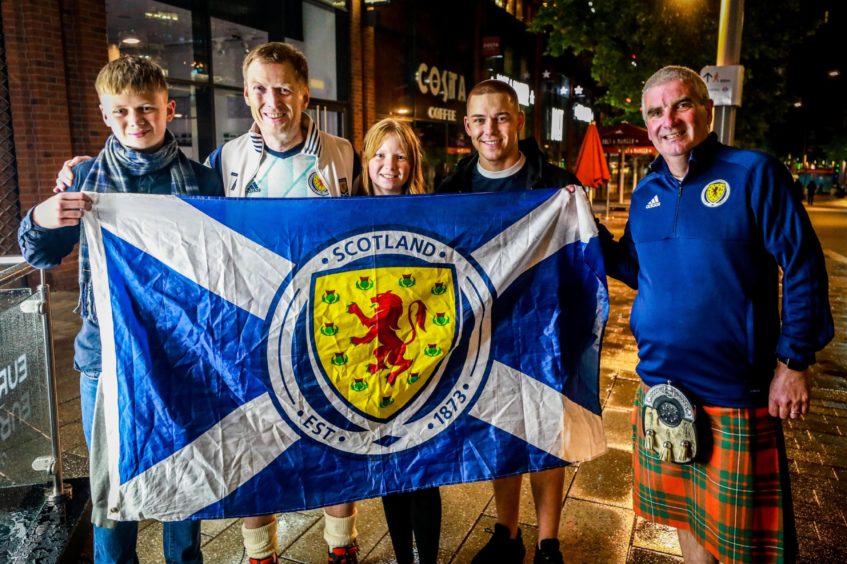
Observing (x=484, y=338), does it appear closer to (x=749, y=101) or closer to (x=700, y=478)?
(x=700, y=478)

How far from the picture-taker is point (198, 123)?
1016 cm

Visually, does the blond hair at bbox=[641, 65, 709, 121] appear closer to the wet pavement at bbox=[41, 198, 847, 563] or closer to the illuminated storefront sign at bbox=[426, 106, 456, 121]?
the wet pavement at bbox=[41, 198, 847, 563]

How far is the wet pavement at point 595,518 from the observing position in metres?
3.13

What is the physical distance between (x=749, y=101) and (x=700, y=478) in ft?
44.5

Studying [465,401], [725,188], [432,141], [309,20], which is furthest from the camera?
[432,141]

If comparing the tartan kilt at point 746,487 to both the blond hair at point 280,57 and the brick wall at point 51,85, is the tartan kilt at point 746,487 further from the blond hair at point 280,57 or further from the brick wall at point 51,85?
the brick wall at point 51,85

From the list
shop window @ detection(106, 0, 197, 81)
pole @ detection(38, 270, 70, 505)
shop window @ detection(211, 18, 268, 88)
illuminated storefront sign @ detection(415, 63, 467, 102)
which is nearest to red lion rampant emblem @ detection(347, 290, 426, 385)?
pole @ detection(38, 270, 70, 505)

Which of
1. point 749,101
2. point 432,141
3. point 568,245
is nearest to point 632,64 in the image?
point 749,101

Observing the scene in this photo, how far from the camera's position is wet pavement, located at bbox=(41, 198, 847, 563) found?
3.13m

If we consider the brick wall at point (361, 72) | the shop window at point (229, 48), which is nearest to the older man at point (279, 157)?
the shop window at point (229, 48)

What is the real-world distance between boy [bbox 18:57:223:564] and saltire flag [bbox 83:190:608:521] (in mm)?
106

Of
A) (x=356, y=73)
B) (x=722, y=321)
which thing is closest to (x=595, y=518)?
(x=722, y=321)

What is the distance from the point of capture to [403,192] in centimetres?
295

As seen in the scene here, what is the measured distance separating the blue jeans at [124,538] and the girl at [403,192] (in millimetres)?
828
